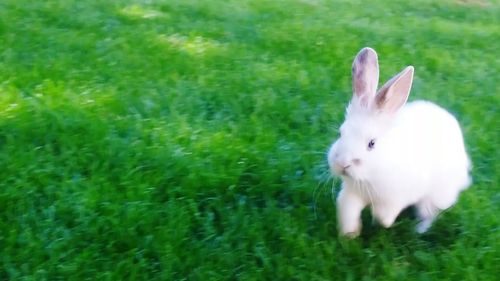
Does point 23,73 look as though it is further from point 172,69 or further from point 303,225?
point 303,225

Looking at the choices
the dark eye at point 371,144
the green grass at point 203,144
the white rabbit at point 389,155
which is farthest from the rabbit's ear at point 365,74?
the green grass at point 203,144

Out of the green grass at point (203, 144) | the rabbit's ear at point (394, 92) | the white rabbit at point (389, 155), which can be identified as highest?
the rabbit's ear at point (394, 92)

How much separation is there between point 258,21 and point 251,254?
12.6ft

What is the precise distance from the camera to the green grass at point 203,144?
3566 mm

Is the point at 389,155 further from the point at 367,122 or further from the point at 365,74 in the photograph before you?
the point at 365,74

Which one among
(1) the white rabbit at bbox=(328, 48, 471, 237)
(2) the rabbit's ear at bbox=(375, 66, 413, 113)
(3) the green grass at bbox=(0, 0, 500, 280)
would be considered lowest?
(3) the green grass at bbox=(0, 0, 500, 280)

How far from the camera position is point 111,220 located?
372 cm

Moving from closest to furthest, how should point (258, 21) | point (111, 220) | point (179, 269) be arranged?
point (179, 269) → point (111, 220) → point (258, 21)

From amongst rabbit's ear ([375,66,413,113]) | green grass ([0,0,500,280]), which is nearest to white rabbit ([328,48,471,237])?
rabbit's ear ([375,66,413,113])

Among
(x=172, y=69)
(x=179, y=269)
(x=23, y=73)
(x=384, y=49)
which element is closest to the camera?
(x=179, y=269)

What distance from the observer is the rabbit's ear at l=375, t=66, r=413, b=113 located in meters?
3.40

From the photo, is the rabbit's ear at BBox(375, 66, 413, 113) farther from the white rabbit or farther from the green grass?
the green grass

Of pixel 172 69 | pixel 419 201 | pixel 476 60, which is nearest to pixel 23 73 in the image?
pixel 172 69

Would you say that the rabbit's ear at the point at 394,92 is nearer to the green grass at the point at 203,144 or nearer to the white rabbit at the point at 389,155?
the white rabbit at the point at 389,155
